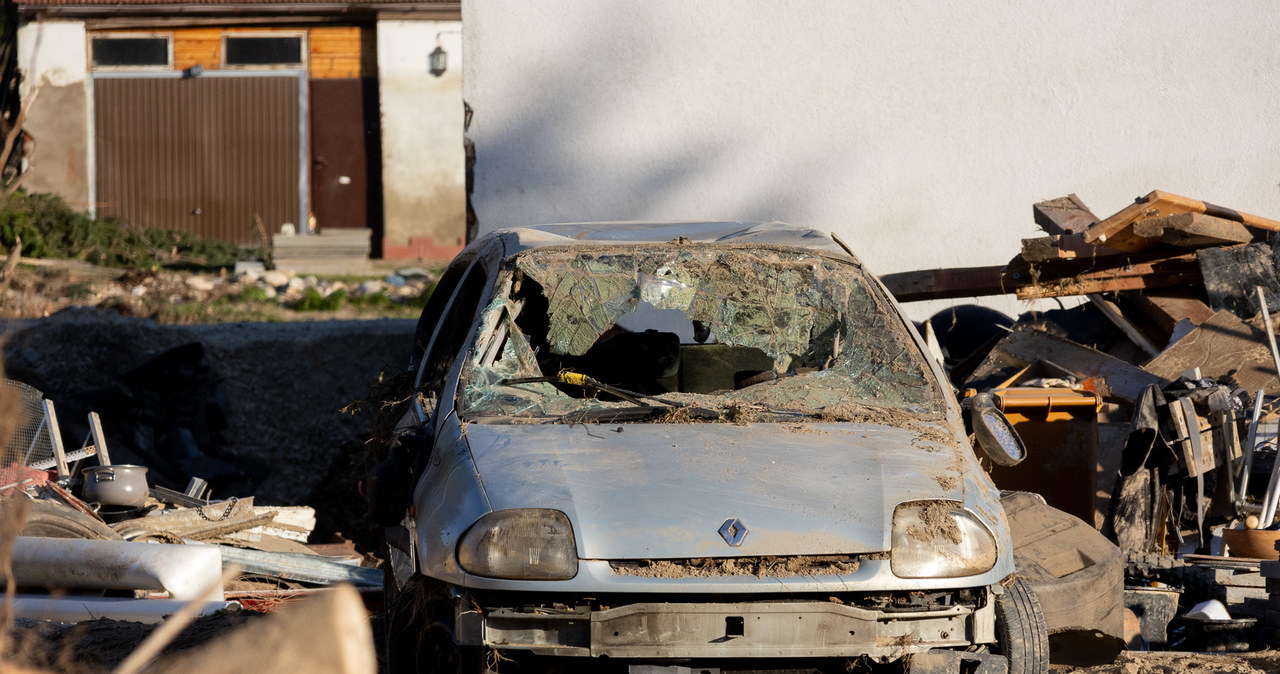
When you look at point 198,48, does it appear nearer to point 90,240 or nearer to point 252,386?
point 90,240

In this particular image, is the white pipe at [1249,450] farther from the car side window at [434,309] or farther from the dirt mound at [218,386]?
the dirt mound at [218,386]

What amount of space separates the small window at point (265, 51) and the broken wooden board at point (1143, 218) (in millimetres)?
13830

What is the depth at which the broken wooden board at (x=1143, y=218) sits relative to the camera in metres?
6.60

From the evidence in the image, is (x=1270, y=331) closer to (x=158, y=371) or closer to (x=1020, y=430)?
(x=1020, y=430)

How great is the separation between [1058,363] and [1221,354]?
875 mm

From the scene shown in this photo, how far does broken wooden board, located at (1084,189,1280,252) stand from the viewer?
6.60 m

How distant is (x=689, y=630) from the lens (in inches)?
119

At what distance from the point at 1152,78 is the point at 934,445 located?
20.3ft

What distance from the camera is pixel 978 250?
8.83m

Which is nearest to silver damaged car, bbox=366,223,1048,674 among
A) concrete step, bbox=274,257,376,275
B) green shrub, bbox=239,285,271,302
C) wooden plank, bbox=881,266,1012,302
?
wooden plank, bbox=881,266,1012,302

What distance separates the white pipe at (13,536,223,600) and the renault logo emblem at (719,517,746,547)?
8.67 ft

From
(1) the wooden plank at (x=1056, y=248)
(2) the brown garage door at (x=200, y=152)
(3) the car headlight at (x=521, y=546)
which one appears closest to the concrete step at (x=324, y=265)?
(2) the brown garage door at (x=200, y=152)

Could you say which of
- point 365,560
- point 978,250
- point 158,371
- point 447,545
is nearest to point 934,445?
point 447,545

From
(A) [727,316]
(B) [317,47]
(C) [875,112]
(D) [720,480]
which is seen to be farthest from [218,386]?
(B) [317,47]
